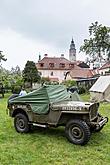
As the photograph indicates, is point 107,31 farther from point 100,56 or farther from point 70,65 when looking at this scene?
point 70,65

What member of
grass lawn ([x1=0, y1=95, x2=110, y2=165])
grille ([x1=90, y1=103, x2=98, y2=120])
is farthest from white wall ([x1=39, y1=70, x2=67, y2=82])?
grille ([x1=90, y1=103, x2=98, y2=120])

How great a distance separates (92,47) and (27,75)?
1638cm

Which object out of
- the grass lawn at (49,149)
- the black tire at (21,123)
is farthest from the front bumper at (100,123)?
the black tire at (21,123)

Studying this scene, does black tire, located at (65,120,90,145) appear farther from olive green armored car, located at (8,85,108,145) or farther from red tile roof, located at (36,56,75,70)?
red tile roof, located at (36,56,75,70)

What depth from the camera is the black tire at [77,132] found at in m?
7.88

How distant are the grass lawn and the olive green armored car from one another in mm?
356

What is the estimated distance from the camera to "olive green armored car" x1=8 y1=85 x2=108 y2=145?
809 cm

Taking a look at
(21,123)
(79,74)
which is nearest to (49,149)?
(21,123)

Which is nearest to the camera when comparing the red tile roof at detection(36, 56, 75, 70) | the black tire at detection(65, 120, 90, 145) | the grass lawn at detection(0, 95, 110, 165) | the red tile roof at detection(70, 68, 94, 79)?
the grass lawn at detection(0, 95, 110, 165)

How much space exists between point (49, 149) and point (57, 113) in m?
1.28

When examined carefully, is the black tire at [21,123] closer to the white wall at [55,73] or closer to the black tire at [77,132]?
the black tire at [77,132]

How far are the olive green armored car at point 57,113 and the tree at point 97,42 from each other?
94.2ft

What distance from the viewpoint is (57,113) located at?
851cm

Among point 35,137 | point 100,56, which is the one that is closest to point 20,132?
point 35,137
